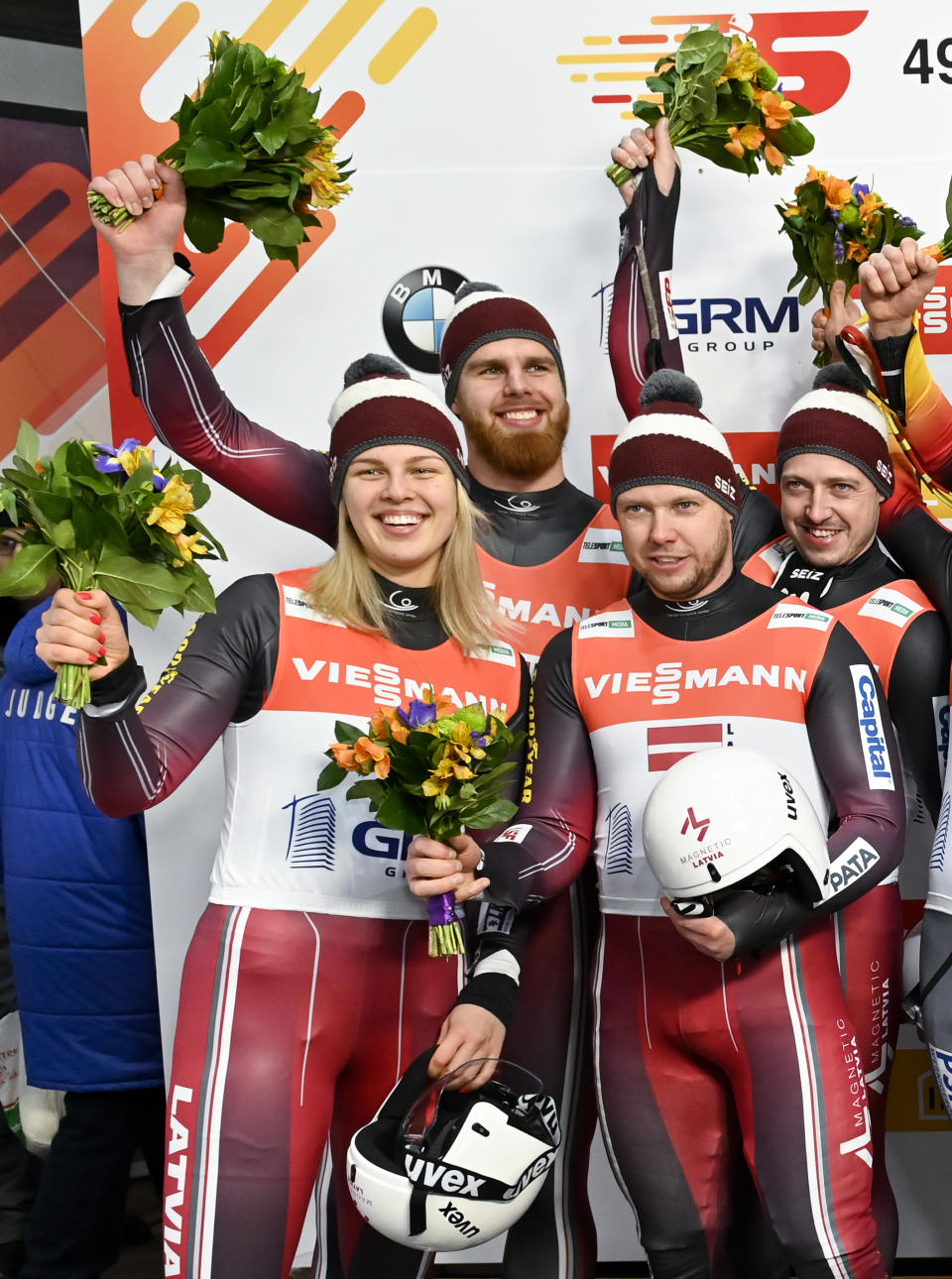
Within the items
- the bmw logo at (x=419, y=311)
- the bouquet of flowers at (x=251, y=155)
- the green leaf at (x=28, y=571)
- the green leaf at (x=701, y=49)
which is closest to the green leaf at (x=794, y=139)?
the green leaf at (x=701, y=49)

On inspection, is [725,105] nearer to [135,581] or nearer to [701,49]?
[701,49]

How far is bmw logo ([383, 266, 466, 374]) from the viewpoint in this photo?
4.04 meters

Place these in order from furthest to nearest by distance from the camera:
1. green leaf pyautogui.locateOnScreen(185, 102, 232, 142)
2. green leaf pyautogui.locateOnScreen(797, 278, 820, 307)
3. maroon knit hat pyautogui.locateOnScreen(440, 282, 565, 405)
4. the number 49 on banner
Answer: the number 49 on banner
green leaf pyautogui.locateOnScreen(797, 278, 820, 307)
maroon knit hat pyautogui.locateOnScreen(440, 282, 565, 405)
green leaf pyautogui.locateOnScreen(185, 102, 232, 142)

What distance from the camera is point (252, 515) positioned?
4.11m

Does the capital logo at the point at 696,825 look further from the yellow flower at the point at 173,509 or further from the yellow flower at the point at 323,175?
the yellow flower at the point at 323,175

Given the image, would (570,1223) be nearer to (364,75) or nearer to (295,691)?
(295,691)

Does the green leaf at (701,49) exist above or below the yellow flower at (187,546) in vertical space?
above

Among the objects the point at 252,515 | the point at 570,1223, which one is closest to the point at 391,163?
the point at 252,515

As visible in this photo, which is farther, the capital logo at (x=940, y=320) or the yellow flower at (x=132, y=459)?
the capital logo at (x=940, y=320)

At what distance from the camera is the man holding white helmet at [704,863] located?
8.43ft

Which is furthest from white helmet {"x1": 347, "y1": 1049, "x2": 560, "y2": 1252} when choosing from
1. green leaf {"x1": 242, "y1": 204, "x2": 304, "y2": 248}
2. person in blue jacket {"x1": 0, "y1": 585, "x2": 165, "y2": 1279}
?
green leaf {"x1": 242, "y1": 204, "x2": 304, "y2": 248}

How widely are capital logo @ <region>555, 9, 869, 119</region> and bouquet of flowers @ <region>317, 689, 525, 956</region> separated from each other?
2.35m

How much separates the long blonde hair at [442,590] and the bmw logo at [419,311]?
4.03 feet

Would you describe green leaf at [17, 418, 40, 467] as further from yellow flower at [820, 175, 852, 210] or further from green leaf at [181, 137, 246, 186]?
yellow flower at [820, 175, 852, 210]
